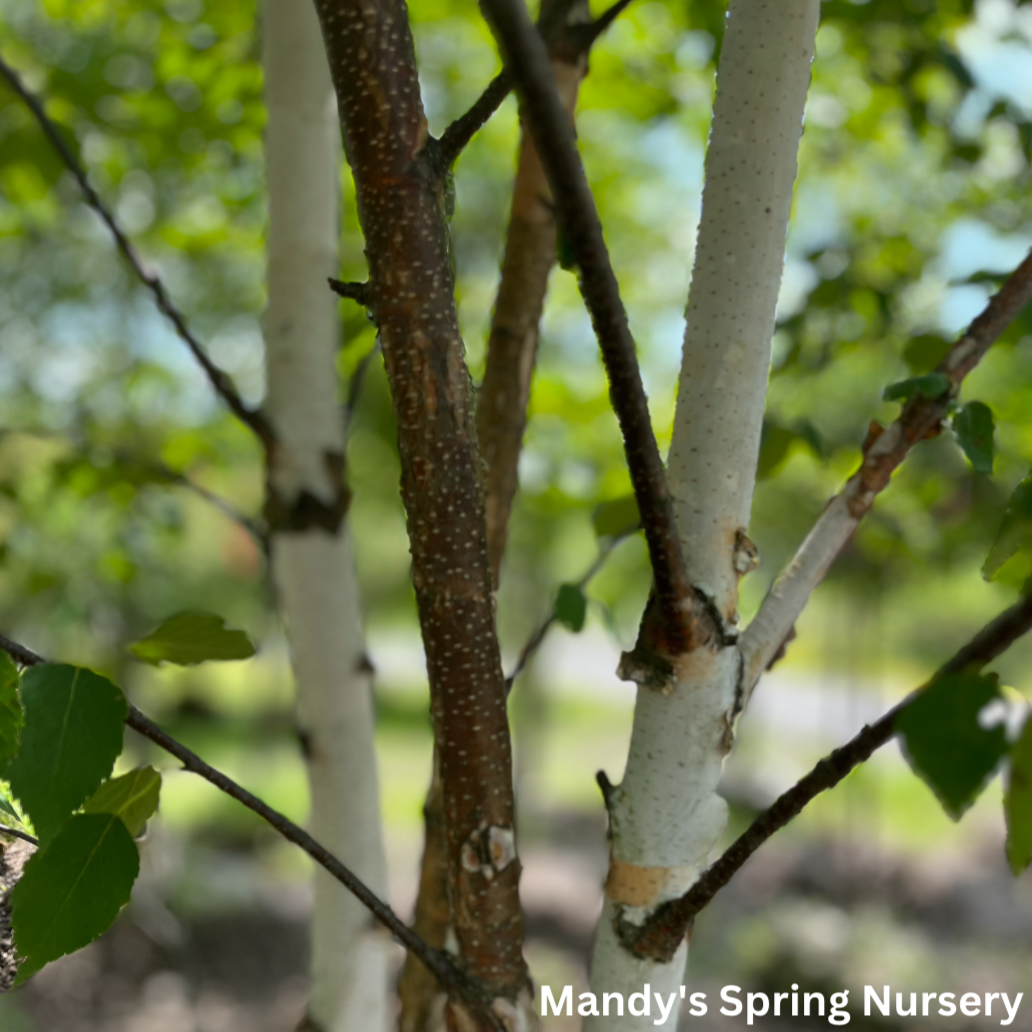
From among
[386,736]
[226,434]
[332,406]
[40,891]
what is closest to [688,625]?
[40,891]

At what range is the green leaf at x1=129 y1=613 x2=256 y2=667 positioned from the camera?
39cm

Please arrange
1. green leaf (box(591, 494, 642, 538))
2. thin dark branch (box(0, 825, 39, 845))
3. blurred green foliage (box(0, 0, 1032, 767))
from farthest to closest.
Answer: blurred green foliage (box(0, 0, 1032, 767)) → green leaf (box(591, 494, 642, 538)) → thin dark branch (box(0, 825, 39, 845))

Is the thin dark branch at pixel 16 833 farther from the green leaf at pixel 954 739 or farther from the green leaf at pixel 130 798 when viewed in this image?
the green leaf at pixel 954 739

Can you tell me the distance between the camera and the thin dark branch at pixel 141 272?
0.61 m

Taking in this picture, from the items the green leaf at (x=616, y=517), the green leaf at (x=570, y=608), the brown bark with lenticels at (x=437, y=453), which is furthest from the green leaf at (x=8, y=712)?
the green leaf at (x=616, y=517)

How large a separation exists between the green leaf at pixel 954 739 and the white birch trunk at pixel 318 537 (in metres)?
0.48

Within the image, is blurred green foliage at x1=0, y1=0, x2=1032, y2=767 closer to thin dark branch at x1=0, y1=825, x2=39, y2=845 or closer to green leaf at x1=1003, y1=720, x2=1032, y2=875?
green leaf at x1=1003, y1=720, x2=1032, y2=875

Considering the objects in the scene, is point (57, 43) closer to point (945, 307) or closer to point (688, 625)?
point (945, 307)

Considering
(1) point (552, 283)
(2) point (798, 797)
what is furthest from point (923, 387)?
(1) point (552, 283)

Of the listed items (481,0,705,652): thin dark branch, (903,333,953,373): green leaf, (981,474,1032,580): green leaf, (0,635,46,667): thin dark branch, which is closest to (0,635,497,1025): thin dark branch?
(0,635,46,667): thin dark branch

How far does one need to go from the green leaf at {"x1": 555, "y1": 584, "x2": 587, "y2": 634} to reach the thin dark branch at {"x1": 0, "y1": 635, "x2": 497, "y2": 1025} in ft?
0.53

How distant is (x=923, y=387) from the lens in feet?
1.21

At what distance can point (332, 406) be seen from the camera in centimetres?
71

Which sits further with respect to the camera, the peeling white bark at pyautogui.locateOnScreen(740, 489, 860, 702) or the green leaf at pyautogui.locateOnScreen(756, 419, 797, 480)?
the green leaf at pyautogui.locateOnScreen(756, 419, 797, 480)
